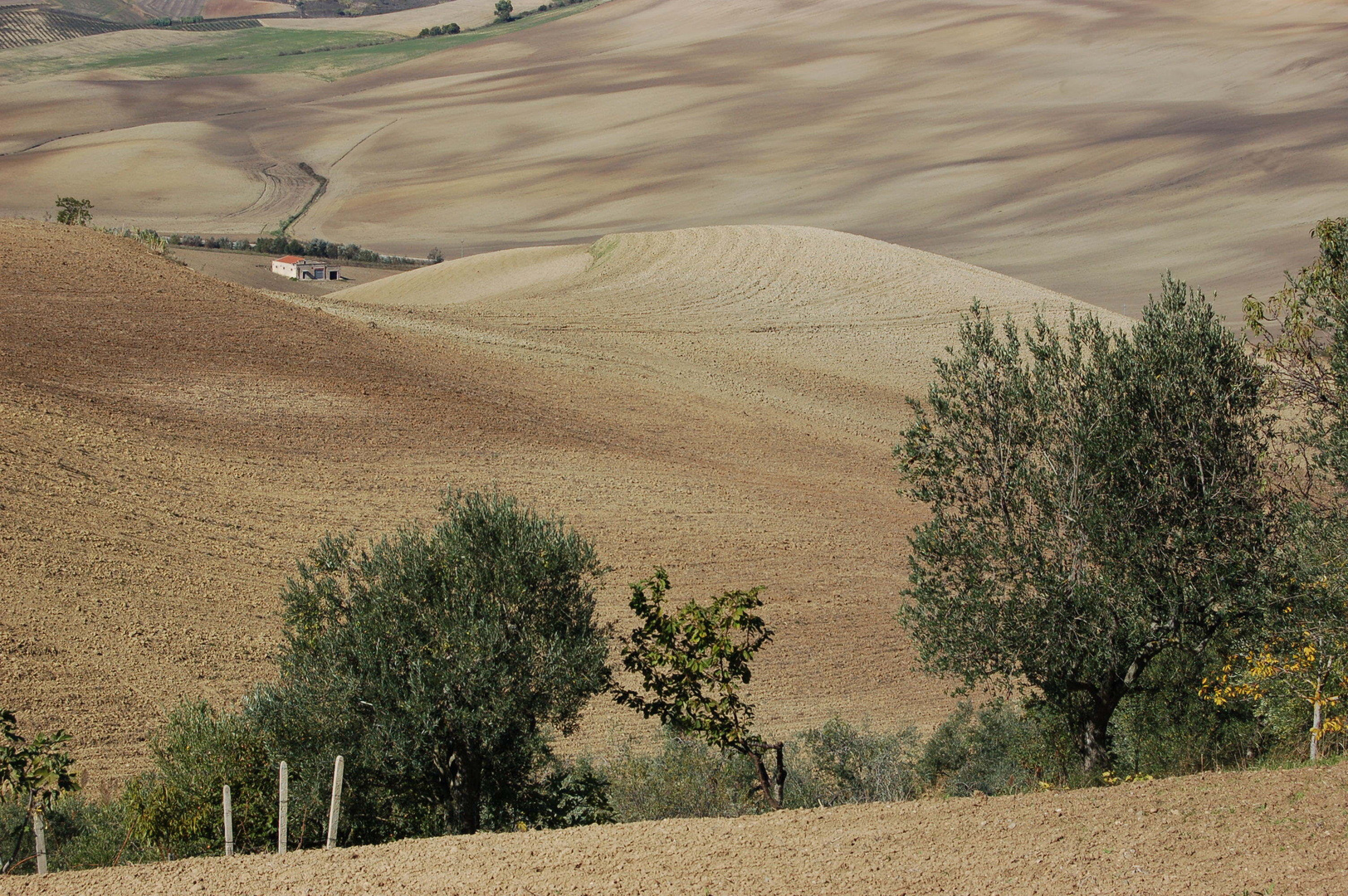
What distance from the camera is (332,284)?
3802 inches

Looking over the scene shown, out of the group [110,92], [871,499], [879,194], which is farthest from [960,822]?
[110,92]

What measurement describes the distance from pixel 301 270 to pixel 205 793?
295 ft

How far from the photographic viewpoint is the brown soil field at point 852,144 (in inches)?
4820

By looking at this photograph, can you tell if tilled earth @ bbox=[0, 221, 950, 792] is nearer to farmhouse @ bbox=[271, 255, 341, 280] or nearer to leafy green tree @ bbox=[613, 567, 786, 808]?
leafy green tree @ bbox=[613, 567, 786, 808]

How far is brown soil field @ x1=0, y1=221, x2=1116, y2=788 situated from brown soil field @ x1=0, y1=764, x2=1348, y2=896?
10362 millimetres

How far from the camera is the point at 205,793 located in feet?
51.1

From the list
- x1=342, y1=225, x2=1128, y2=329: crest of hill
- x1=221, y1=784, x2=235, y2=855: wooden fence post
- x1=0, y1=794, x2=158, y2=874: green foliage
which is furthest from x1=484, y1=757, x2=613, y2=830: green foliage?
x1=342, y1=225, x2=1128, y2=329: crest of hill

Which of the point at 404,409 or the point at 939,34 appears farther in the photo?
the point at 939,34

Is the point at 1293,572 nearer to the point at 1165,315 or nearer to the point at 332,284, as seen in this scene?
the point at 1165,315

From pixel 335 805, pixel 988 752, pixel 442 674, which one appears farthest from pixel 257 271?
pixel 335 805

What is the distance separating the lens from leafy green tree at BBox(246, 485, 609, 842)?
605 inches

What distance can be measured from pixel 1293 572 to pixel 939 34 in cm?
17423

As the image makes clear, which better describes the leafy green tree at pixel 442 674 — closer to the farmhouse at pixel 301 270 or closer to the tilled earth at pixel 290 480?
the tilled earth at pixel 290 480

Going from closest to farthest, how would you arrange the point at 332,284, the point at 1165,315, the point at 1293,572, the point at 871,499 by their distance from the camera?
the point at 1293,572 < the point at 1165,315 < the point at 871,499 < the point at 332,284
